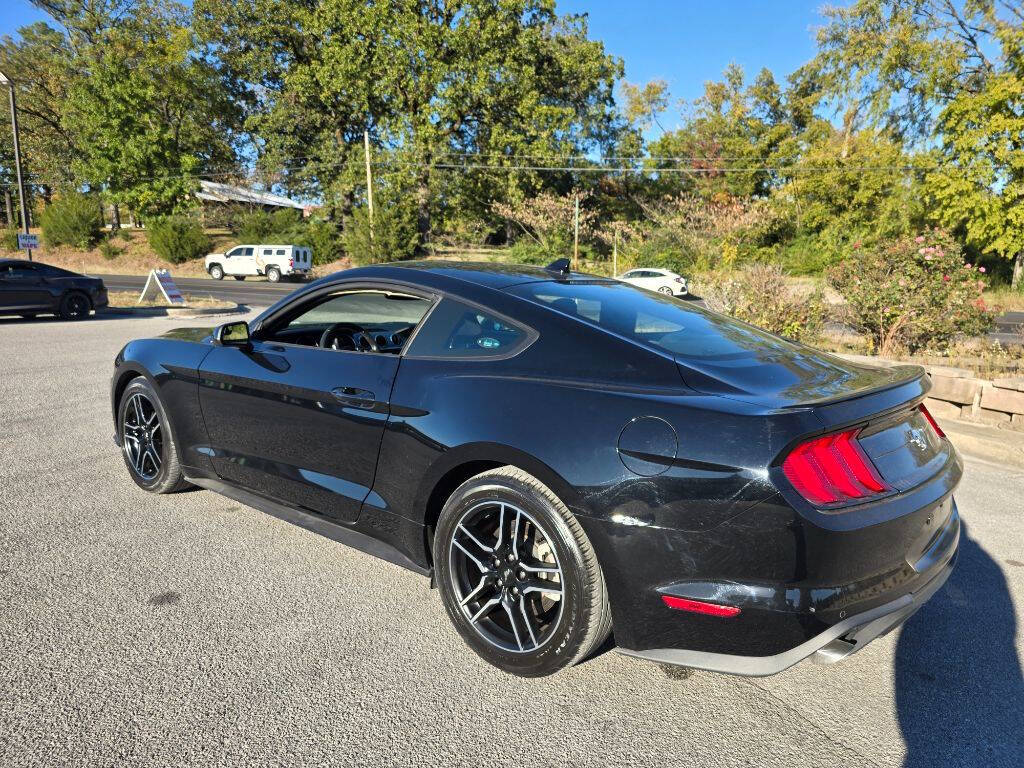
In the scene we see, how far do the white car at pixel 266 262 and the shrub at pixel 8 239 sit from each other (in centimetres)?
2065

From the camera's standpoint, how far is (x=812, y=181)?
3775cm

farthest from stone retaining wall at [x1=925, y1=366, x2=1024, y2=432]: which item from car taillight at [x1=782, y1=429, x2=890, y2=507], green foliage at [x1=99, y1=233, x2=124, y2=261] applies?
green foliage at [x1=99, y1=233, x2=124, y2=261]

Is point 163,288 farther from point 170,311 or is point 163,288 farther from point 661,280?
point 661,280

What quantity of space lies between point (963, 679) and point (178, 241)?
46729mm

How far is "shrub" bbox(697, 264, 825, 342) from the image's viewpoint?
31.2ft

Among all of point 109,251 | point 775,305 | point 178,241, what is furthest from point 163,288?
point 109,251

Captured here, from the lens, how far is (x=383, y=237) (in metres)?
34.3

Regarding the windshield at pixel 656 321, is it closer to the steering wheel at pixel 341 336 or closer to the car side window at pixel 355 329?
the car side window at pixel 355 329

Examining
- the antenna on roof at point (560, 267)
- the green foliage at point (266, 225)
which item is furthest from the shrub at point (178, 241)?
the antenna on roof at point (560, 267)

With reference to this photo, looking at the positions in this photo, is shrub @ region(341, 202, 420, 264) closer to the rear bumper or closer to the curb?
the curb

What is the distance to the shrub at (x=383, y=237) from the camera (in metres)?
34.2

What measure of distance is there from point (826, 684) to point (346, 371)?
92.6 inches

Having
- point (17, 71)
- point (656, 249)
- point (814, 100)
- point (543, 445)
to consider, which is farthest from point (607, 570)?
point (17, 71)

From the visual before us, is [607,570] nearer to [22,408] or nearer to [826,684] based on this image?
[826,684]
